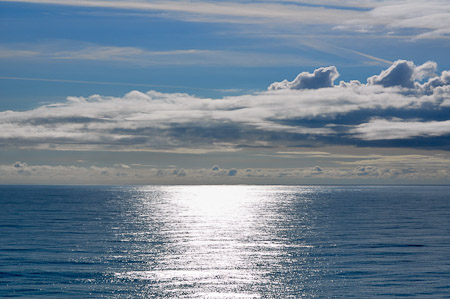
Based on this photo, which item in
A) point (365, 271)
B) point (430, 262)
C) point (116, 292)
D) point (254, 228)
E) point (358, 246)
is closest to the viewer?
point (116, 292)

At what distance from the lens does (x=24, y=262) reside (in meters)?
69.1

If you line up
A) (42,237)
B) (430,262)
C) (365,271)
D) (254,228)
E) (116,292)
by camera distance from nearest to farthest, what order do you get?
(116,292) → (365,271) → (430,262) → (42,237) → (254,228)

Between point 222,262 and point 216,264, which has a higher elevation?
point 216,264

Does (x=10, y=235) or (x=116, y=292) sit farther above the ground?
(x=116, y=292)

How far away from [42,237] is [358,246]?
6073cm

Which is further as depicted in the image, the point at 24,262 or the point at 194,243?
the point at 194,243

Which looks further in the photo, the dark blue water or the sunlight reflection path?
the sunlight reflection path

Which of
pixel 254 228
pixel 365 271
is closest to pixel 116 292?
pixel 365 271

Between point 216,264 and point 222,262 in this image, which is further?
point 222,262

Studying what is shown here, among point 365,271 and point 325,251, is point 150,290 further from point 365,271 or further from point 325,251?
point 325,251

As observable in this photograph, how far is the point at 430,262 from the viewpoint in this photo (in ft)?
235

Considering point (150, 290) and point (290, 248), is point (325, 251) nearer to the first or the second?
point (290, 248)

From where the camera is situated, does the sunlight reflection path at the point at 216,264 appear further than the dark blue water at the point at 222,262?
Yes

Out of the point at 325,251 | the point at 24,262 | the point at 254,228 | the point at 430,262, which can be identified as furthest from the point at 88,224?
the point at 430,262
